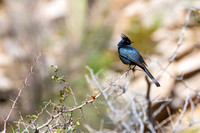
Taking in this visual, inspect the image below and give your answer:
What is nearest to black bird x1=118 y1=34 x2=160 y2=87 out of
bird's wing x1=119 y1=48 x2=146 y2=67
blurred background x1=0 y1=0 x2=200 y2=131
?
bird's wing x1=119 y1=48 x2=146 y2=67

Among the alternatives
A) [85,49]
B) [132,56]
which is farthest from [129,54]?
[85,49]

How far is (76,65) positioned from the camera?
1048 centimetres

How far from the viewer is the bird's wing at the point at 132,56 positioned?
4070mm

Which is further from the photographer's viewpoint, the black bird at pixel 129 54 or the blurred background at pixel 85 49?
the blurred background at pixel 85 49

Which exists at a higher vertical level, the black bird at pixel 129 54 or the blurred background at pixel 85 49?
the blurred background at pixel 85 49

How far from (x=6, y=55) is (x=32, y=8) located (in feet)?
13.3

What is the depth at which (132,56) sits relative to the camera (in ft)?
13.8

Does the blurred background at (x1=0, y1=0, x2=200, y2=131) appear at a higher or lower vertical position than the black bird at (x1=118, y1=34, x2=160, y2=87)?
higher

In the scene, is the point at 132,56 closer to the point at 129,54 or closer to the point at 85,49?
the point at 129,54

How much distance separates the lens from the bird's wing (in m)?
4.07

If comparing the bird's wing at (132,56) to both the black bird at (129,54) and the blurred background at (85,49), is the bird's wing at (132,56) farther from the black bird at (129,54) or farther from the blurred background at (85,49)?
the blurred background at (85,49)

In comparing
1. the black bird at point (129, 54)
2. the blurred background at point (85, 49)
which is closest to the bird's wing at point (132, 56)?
the black bird at point (129, 54)

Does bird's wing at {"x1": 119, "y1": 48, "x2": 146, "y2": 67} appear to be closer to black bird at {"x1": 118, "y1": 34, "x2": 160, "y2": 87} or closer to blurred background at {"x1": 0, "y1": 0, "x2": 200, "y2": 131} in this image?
black bird at {"x1": 118, "y1": 34, "x2": 160, "y2": 87}

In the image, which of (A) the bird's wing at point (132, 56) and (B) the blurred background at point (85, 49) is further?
(B) the blurred background at point (85, 49)
